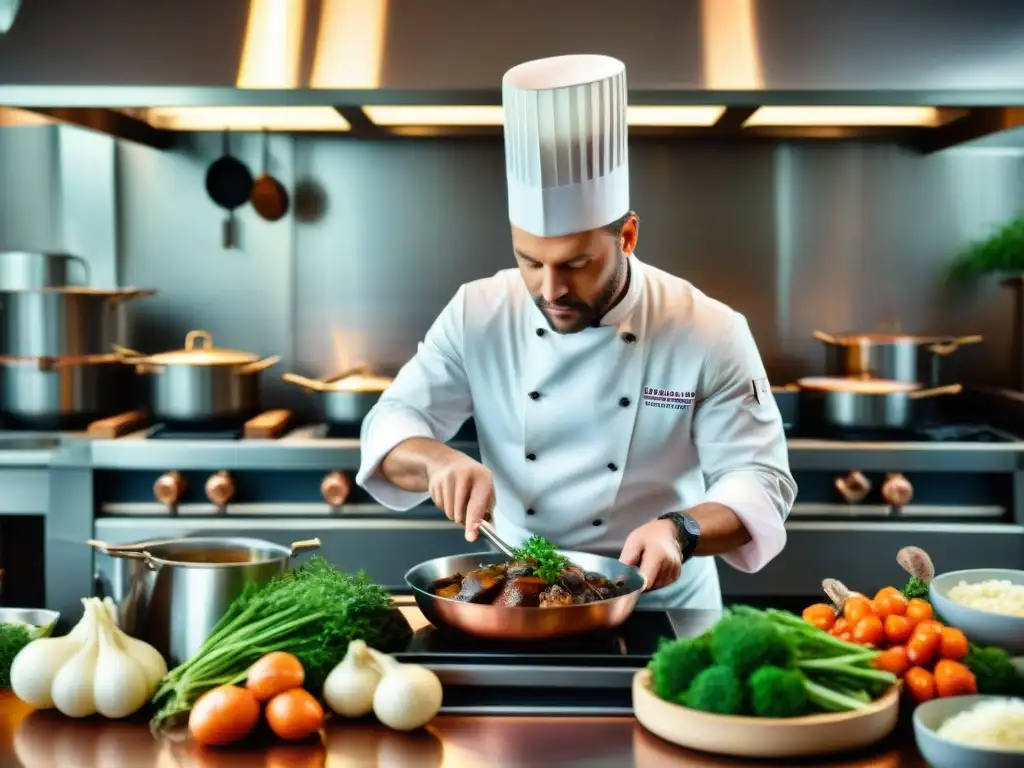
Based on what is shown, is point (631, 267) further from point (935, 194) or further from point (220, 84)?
point (935, 194)

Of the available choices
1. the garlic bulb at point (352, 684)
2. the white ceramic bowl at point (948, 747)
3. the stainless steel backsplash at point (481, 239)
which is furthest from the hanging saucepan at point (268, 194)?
the white ceramic bowl at point (948, 747)

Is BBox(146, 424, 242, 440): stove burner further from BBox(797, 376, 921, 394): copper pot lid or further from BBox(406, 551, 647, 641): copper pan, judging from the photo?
BBox(406, 551, 647, 641): copper pan

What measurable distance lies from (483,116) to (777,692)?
2659 mm

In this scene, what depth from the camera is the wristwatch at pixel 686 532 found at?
6.79 ft

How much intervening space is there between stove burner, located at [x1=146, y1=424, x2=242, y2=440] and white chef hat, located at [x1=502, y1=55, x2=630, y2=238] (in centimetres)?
159

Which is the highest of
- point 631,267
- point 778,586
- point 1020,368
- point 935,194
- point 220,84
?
point 220,84

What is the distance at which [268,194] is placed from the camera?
4.00m

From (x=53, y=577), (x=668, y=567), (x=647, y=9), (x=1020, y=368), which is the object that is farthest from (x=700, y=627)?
(x=1020, y=368)

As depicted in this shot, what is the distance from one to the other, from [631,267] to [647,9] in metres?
1.12

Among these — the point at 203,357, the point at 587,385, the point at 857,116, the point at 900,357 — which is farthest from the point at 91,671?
the point at 857,116

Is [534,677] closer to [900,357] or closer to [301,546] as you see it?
[301,546]

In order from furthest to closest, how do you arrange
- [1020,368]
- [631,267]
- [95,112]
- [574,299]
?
[1020,368] < [95,112] < [631,267] < [574,299]

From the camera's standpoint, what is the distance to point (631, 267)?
8.42ft

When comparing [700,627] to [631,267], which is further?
[631,267]
